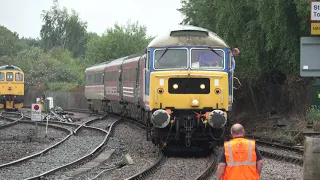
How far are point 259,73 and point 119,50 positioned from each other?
1734 inches

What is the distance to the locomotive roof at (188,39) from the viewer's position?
51.9 feet

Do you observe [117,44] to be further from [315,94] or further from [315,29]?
[315,29]

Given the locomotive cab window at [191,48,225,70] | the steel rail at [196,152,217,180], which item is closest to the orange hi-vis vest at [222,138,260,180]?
the steel rail at [196,152,217,180]

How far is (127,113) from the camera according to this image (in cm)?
2831

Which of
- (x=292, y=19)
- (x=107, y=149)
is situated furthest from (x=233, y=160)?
(x=292, y=19)

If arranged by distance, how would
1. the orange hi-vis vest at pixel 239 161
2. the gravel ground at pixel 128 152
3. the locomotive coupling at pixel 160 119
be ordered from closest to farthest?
the orange hi-vis vest at pixel 239 161
the gravel ground at pixel 128 152
the locomotive coupling at pixel 160 119

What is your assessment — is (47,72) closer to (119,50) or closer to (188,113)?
(119,50)

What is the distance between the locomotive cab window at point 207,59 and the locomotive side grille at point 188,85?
420mm

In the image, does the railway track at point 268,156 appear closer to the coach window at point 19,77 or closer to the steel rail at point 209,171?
the steel rail at point 209,171

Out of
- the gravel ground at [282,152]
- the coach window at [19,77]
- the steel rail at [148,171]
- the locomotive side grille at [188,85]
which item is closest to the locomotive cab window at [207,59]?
the locomotive side grille at [188,85]

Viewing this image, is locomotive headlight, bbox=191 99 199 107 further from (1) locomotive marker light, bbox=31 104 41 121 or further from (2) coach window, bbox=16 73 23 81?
(2) coach window, bbox=16 73 23 81

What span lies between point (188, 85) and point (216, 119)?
48.0 inches

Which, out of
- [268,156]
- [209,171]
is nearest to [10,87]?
[268,156]

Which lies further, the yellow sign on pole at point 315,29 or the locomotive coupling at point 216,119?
the locomotive coupling at point 216,119
